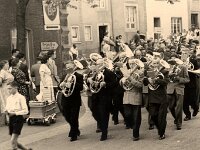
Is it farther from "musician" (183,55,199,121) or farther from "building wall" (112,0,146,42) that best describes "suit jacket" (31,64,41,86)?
"building wall" (112,0,146,42)

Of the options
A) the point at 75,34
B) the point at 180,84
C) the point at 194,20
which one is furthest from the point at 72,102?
the point at 194,20

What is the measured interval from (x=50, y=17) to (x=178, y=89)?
17.6ft

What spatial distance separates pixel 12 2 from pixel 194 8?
26632 millimetres

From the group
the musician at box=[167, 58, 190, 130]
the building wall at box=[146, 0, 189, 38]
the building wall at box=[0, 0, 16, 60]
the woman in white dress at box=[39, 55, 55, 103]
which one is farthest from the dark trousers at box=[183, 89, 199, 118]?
the building wall at box=[146, 0, 189, 38]

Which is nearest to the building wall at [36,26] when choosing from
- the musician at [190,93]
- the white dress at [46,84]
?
the white dress at [46,84]

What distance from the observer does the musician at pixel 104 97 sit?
463 inches

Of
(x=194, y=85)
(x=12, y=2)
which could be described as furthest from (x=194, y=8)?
(x=194, y=85)

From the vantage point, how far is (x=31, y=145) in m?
11.6

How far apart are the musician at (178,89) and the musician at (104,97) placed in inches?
58.5

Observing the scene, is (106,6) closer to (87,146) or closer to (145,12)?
(145,12)

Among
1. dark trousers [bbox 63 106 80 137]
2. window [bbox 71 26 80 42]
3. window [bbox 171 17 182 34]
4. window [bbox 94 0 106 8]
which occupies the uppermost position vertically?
window [bbox 94 0 106 8]

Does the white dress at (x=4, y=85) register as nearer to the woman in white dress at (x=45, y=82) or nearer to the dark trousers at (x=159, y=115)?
the woman in white dress at (x=45, y=82)

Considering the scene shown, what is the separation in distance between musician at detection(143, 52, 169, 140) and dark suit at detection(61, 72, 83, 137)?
5.19ft

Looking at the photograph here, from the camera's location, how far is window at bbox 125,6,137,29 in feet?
126
